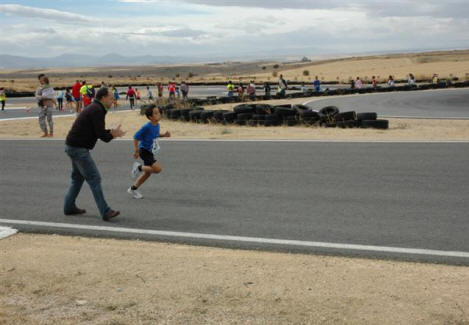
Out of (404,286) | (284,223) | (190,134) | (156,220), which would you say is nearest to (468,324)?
(404,286)

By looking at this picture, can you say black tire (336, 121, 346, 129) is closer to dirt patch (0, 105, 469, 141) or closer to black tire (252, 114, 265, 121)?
dirt patch (0, 105, 469, 141)

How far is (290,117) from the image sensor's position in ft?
54.7

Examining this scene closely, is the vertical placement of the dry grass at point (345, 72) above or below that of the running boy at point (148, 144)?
above

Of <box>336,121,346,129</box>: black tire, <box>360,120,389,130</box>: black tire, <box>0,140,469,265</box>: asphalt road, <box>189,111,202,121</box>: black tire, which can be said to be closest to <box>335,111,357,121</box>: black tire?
<box>336,121,346,129</box>: black tire

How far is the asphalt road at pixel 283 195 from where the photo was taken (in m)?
6.14

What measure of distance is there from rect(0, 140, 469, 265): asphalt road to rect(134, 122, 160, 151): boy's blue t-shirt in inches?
30.2

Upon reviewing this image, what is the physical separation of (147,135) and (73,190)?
4.38 ft

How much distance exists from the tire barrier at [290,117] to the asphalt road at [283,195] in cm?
380

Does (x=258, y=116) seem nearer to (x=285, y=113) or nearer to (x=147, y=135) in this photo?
(x=285, y=113)

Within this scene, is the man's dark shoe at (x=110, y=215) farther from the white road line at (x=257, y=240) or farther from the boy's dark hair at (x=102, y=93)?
the boy's dark hair at (x=102, y=93)

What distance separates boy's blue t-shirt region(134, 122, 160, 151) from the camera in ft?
25.7

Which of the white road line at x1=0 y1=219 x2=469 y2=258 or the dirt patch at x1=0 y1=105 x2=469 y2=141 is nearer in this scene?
the white road line at x1=0 y1=219 x2=469 y2=258

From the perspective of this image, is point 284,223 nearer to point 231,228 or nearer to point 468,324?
point 231,228

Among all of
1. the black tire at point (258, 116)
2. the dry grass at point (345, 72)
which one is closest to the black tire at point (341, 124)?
the black tire at point (258, 116)
